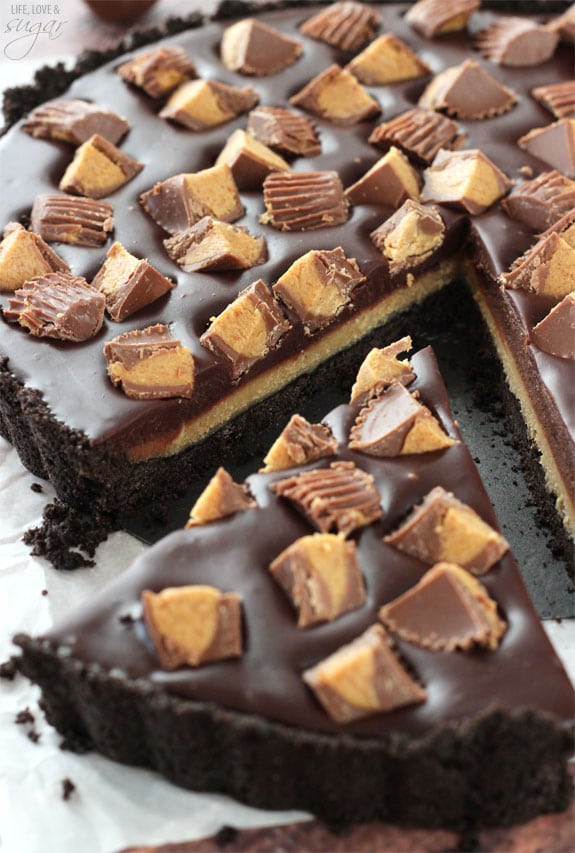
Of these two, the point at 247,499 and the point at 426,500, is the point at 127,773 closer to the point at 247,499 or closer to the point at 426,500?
the point at 247,499

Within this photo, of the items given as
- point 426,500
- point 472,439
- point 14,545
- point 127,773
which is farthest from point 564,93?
point 127,773

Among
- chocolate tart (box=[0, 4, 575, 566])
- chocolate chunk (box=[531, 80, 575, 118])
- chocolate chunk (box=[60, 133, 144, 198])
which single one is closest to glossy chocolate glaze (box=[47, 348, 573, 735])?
chocolate tart (box=[0, 4, 575, 566])

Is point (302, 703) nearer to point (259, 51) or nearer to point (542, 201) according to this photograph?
point (542, 201)

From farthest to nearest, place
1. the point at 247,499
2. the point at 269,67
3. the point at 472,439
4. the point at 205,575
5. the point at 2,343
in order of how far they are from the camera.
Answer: the point at 269,67 < the point at 472,439 < the point at 2,343 < the point at 247,499 < the point at 205,575

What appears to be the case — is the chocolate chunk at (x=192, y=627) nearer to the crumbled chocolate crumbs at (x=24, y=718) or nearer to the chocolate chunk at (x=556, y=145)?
the crumbled chocolate crumbs at (x=24, y=718)

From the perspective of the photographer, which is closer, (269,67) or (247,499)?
(247,499)

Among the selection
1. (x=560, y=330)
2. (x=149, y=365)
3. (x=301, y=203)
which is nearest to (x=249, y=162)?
(x=301, y=203)

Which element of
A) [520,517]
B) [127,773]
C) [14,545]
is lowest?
[520,517]

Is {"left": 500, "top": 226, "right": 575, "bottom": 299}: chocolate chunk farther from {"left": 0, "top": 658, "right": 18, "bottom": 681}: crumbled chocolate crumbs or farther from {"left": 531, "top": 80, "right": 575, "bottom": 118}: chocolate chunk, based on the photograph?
{"left": 0, "top": 658, "right": 18, "bottom": 681}: crumbled chocolate crumbs
